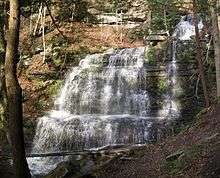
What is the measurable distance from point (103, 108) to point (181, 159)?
12.8 m

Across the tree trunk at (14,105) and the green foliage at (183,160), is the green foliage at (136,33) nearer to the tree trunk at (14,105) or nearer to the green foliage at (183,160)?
the green foliage at (183,160)

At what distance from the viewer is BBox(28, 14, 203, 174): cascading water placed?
19.3 meters

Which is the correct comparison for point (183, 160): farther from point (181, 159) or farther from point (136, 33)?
point (136, 33)

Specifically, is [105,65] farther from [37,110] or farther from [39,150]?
[39,150]

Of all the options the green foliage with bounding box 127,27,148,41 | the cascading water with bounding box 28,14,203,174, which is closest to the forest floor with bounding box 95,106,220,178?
the cascading water with bounding box 28,14,203,174

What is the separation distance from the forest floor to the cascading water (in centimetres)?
492

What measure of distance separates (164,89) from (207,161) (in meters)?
13.5

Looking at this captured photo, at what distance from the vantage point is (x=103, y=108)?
74.3ft

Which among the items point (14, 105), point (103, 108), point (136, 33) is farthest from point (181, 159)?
point (136, 33)

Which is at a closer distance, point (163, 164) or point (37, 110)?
point (163, 164)

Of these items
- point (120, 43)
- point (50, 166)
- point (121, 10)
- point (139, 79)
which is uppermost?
point (121, 10)

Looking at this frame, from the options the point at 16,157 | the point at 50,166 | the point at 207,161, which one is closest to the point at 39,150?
the point at 50,166

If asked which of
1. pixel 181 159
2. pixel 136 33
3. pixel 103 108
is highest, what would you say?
pixel 136 33

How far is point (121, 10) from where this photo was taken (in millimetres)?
32406
